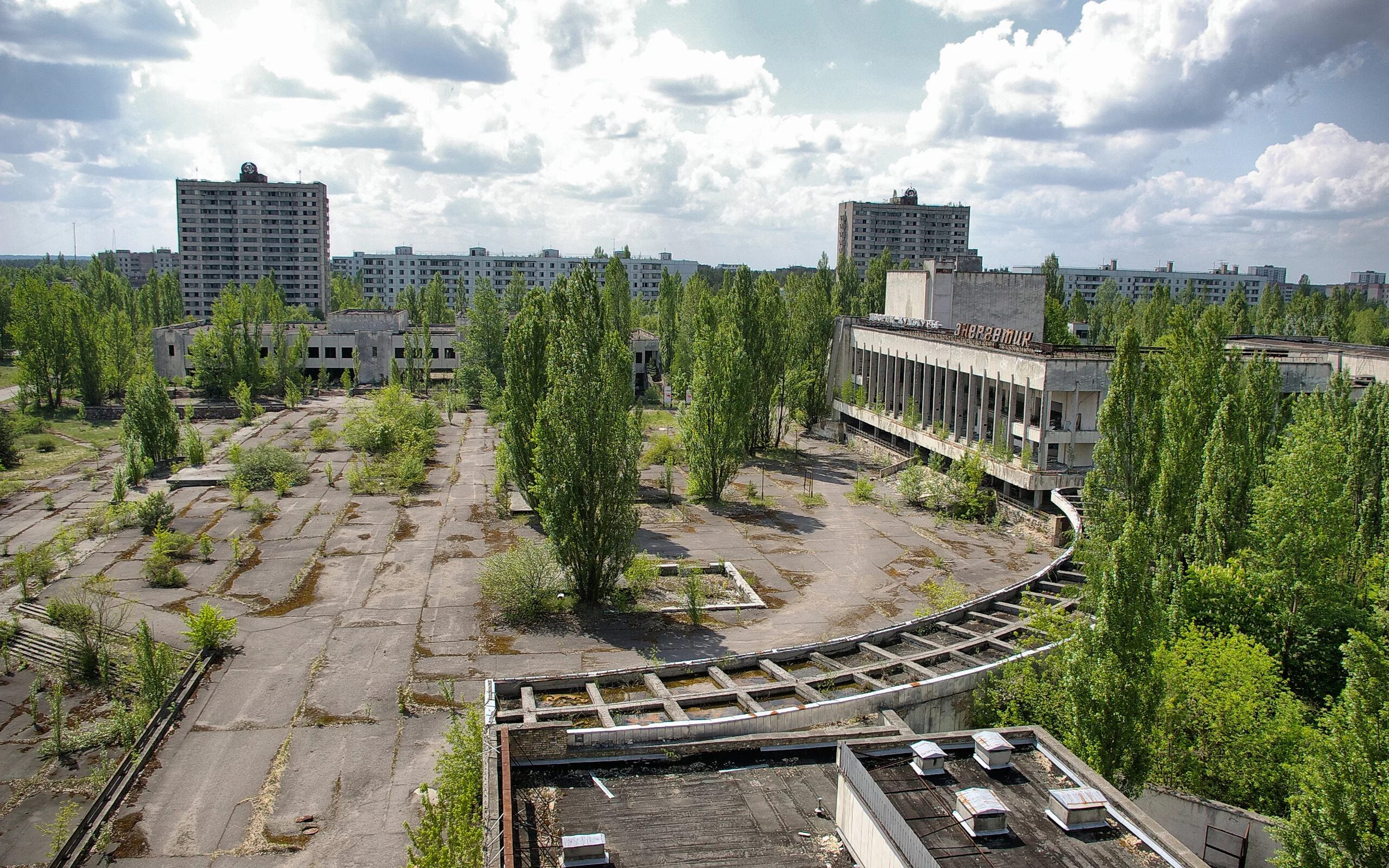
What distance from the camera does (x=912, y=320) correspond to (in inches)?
2221

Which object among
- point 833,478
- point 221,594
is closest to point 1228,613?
point 833,478

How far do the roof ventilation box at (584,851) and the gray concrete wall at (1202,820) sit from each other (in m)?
11.3

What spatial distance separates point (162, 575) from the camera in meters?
28.1

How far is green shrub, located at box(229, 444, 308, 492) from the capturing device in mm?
40344

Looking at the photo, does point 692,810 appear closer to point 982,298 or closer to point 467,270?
point 982,298

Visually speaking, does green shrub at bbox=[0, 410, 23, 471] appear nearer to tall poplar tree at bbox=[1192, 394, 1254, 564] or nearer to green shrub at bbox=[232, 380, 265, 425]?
green shrub at bbox=[232, 380, 265, 425]

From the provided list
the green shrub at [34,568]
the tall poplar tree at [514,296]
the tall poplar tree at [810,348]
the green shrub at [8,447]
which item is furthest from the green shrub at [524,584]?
the tall poplar tree at [514,296]

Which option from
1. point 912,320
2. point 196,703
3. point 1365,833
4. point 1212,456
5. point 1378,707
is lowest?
point 196,703

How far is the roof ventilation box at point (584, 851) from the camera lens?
10742 millimetres

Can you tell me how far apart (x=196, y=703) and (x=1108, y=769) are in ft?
63.3

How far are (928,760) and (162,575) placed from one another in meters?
25.6

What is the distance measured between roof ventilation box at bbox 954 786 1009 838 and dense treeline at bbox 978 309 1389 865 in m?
5.05

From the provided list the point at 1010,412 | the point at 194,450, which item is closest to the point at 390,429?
the point at 194,450

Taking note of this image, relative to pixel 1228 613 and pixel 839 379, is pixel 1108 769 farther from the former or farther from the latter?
pixel 839 379
